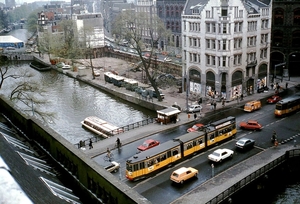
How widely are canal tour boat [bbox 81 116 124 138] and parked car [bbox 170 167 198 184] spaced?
1570 centimetres

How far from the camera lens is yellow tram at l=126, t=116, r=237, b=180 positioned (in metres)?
34.2

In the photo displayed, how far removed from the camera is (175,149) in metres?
37.0

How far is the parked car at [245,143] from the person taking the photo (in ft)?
132

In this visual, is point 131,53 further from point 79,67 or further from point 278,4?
point 278,4

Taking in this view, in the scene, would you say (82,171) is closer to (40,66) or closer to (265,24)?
(265,24)

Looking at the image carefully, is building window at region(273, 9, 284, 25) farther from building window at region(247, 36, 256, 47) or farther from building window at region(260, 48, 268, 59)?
building window at region(247, 36, 256, 47)

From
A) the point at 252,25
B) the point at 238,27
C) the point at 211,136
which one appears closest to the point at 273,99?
the point at 238,27

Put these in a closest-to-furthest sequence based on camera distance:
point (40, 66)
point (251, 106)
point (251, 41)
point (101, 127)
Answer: point (101, 127) < point (251, 106) < point (251, 41) < point (40, 66)

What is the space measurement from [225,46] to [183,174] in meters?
29.8

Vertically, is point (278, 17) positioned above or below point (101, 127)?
above

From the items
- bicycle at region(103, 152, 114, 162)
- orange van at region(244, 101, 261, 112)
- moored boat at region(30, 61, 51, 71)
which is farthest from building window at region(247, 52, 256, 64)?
moored boat at region(30, 61, 51, 71)

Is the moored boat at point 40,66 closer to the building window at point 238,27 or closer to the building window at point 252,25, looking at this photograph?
the building window at point 238,27

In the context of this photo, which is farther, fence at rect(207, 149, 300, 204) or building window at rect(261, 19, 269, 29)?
building window at rect(261, 19, 269, 29)

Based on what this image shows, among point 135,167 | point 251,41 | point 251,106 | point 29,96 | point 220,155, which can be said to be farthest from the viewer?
point 251,41
